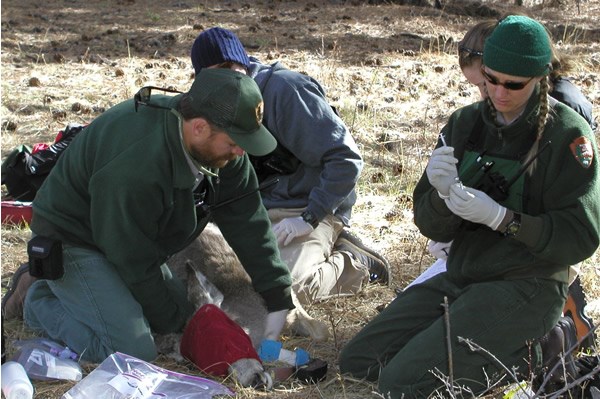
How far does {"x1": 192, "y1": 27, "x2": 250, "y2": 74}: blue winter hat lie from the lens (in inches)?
192

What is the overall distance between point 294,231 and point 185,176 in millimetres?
1173

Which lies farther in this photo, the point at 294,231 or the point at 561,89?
the point at 294,231

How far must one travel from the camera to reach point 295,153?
523 cm

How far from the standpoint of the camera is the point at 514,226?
3756 millimetres

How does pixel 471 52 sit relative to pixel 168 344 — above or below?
above

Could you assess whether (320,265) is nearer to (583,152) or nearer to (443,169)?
(443,169)

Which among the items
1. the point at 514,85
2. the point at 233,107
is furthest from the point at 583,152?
the point at 233,107

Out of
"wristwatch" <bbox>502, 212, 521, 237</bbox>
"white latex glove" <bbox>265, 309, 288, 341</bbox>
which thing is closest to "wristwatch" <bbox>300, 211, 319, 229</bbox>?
"white latex glove" <bbox>265, 309, 288, 341</bbox>

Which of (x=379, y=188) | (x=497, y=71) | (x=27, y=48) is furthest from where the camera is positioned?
(x=27, y=48)

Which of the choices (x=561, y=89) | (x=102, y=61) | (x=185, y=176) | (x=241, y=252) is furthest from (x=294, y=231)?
(x=102, y=61)

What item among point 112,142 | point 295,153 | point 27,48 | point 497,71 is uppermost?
point 497,71

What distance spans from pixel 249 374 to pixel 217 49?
1.73 m

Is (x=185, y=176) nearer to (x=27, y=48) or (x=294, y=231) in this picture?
(x=294, y=231)

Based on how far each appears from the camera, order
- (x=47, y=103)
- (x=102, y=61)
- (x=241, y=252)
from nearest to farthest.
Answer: (x=241, y=252) → (x=47, y=103) → (x=102, y=61)
